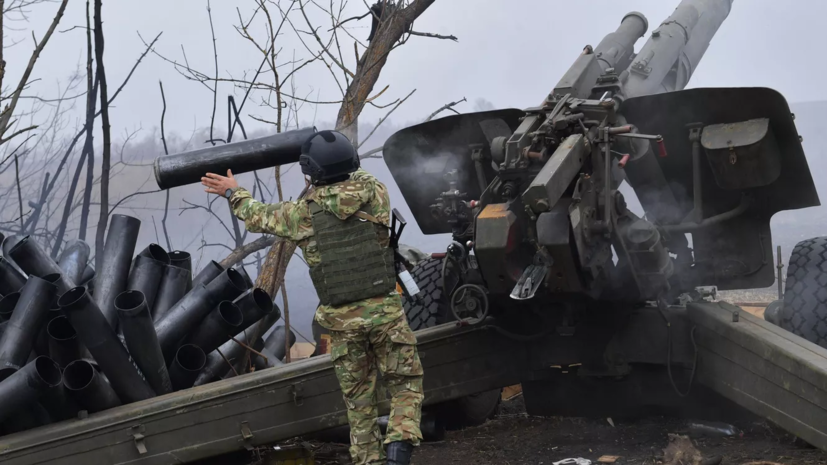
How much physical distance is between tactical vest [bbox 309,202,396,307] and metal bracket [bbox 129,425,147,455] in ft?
4.00

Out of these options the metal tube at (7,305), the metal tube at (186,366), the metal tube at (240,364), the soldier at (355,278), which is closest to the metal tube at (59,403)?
the metal tube at (186,366)

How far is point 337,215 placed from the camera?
3963mm

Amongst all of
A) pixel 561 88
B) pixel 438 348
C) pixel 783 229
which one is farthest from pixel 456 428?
pixel 783 229

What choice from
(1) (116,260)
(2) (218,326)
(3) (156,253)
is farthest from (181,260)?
(2) (218,326)

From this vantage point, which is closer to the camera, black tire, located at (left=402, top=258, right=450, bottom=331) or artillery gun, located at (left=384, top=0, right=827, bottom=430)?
artillery gun, located at (left=384, top=0, right=827, bottom=430)

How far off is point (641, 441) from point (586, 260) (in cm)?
127

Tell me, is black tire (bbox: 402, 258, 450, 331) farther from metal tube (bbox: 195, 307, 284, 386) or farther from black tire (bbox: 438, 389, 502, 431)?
metal tube (bbox: 195, 307, 284, 386)

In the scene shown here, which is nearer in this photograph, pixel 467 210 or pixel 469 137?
pixel 467 210

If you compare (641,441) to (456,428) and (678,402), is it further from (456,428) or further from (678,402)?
(456,428)

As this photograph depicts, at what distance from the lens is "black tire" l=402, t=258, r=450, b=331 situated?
561 cm

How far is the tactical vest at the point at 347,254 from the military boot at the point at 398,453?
2.14 ft

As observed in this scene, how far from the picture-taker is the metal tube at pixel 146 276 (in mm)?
5293

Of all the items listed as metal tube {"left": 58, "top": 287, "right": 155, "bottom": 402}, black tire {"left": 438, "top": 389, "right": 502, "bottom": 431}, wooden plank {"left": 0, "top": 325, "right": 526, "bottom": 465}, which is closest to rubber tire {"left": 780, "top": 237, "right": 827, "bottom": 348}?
black tire {"left": 438, "top": 389, "right": 502, "bottom": 431}

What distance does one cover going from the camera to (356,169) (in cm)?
414
